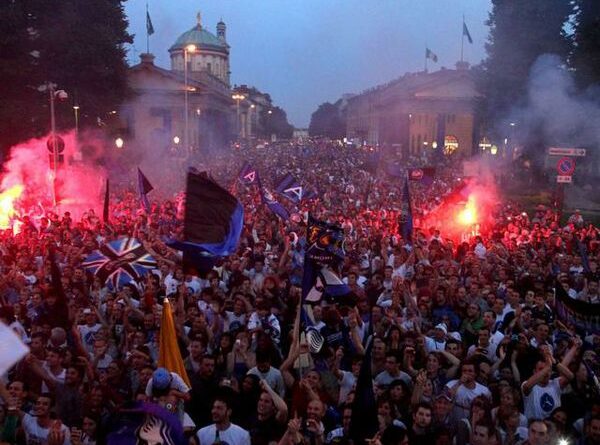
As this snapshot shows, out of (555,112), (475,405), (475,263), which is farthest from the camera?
(555,112)

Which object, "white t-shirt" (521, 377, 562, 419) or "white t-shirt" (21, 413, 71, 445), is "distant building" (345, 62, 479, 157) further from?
"white t-shirt" (21, 413, 71, 445)

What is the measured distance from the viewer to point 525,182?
39.4m

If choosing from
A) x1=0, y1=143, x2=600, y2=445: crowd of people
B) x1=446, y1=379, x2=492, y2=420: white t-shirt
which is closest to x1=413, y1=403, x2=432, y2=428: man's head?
x1=0, y1=143, x2=600, y2=445: crowd of people

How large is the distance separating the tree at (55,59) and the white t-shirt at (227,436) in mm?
31027

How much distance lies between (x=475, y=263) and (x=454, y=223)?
7.26 m

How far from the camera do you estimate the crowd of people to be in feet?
19.3

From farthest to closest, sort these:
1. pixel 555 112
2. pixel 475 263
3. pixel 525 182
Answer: pixel 525 182
pixel 555 112
pixel 475 263

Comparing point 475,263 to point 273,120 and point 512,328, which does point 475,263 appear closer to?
point 512,328

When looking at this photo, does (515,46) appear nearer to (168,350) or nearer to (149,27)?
(149,27)

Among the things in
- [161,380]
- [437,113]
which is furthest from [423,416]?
[437,113]

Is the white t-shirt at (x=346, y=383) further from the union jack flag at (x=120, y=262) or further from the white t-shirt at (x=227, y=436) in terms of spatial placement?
the union jack flag at (x=120, y=262)

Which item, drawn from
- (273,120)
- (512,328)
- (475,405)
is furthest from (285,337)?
(273,120)

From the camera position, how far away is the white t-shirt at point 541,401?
6.52 m

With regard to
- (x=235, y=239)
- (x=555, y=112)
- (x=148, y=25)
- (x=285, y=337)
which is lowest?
(x=285, y=337)
